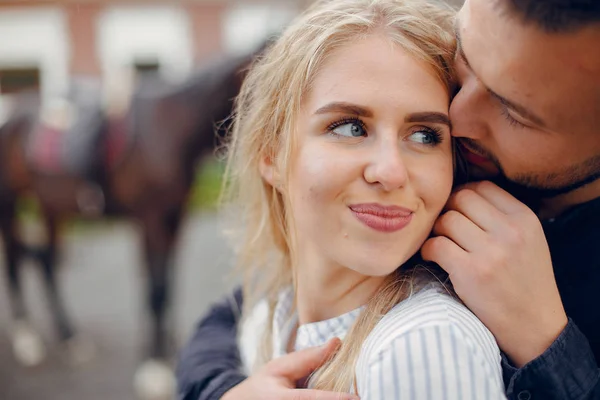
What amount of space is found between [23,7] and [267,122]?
11310 mm

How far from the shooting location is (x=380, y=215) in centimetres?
96

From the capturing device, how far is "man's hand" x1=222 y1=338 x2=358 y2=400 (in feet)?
3.22

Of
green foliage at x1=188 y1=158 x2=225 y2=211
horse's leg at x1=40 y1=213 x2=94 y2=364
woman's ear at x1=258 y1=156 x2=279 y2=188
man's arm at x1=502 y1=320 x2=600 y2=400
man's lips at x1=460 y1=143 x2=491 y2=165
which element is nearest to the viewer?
man's arm at x1=502 y1=320 x2=600 y2=400

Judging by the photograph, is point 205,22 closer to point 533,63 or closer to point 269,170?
point 269,170

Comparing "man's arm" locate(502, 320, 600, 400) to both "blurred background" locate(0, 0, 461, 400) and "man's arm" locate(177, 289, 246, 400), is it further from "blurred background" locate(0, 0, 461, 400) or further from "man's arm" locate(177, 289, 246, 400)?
"blurred background" locate(0, 0, 461, 400)

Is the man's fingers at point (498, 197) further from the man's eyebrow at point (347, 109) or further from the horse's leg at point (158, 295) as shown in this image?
the horse's leg at point (158, 295)

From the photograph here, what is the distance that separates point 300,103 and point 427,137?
0.77 feet

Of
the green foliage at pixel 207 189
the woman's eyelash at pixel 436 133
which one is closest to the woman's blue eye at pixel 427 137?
the woman's eyelash at pixel 436 133

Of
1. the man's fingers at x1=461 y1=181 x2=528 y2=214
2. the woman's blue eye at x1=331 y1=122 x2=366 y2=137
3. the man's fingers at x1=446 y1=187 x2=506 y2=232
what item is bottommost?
the man's fingers at x1=446 y1=187 x2=506 y2=232

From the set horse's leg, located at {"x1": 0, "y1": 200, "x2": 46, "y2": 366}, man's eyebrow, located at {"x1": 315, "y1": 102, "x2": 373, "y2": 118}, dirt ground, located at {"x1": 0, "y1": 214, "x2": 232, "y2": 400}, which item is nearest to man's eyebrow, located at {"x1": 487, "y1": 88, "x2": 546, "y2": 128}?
man's eyebrow, located at {"x1": 315, "y1": 102, "x2": 373, "y2": 118}

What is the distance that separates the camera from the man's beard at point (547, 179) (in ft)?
3.33

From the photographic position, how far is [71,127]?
11.5 feet

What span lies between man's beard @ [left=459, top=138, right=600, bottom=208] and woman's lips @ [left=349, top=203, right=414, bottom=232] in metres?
0.21

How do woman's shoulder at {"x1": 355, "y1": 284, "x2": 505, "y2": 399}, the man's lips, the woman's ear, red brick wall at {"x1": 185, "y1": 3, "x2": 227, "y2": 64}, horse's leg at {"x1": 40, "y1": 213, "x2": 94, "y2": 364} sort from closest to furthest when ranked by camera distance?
woman's shoulder at {"x1": 355, "y1": 284, "x2": 505, "y2": 399}, the man's lips, the woman's ear, horse's leg at {"x1": 40, "y1": 213, "x2": 94, "y2": 364}, red brick wall at {"x1": 185, "y1": 3, "x2": 227, "y2": 64}
